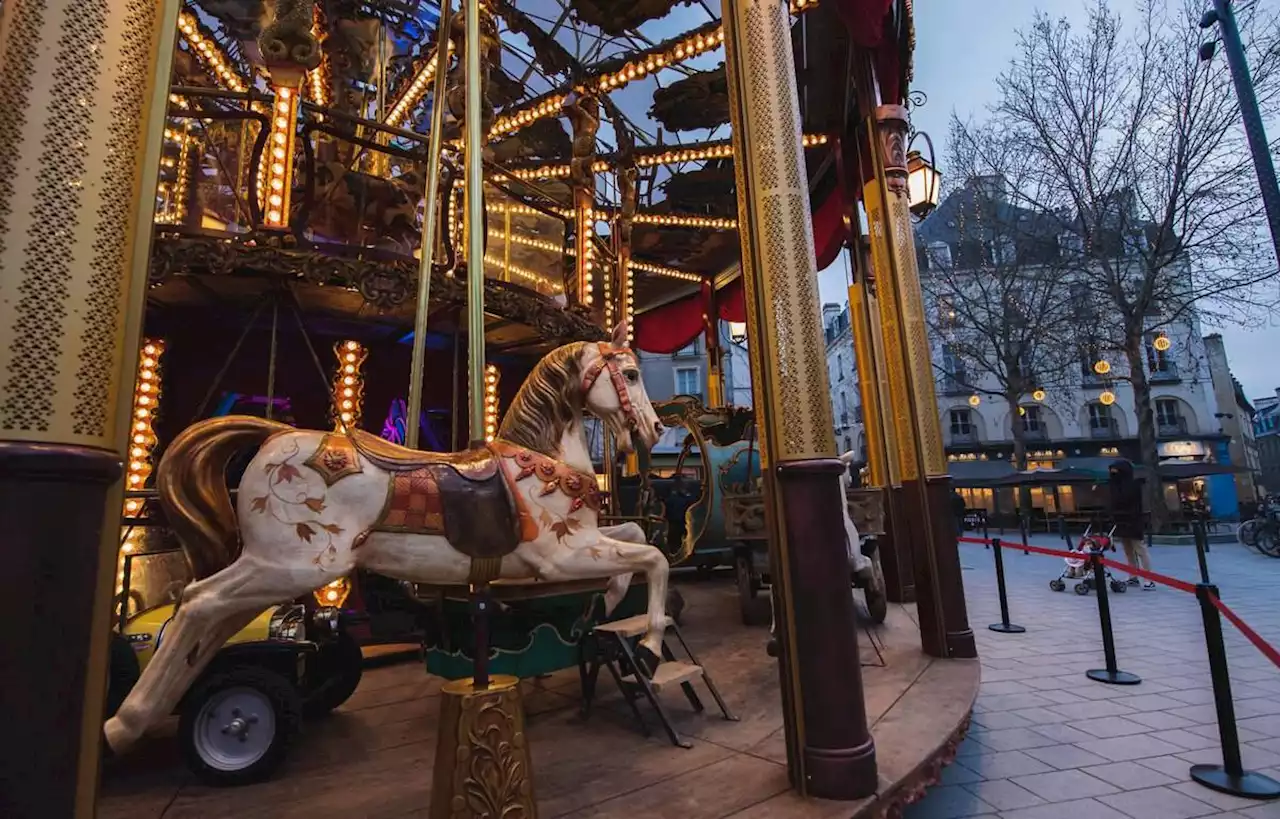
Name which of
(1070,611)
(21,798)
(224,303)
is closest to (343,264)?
(224,303)

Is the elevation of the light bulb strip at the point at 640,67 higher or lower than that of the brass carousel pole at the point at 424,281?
higher

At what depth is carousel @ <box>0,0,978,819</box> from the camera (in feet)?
4.68

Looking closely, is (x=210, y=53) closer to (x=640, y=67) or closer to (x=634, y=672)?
(x=640, y=67)

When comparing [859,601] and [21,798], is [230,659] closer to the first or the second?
[21,798]

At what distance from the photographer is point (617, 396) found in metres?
3.59

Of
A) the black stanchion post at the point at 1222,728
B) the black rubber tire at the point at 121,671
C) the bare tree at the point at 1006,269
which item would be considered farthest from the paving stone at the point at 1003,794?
the bare tree at the point at 1006,269

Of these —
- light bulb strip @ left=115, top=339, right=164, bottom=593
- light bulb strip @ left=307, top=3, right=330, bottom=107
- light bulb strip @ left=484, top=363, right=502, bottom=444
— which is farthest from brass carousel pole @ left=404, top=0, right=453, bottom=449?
light bulb strip @ left=307, top=3, right=330, bottom=107

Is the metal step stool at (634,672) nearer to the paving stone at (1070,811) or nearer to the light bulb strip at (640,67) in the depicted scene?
the paving stone at (1070,811)

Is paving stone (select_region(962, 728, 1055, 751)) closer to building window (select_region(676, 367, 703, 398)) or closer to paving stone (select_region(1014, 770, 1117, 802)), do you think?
paving stone (select_region(1014, 770, 1117, 802))

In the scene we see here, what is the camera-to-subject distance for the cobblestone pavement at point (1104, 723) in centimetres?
302

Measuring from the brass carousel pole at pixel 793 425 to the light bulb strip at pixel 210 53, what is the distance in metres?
6.81

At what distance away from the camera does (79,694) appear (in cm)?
129

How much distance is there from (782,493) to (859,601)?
19.1 feet

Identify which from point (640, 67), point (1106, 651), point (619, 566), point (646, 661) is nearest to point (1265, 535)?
point (1106, 651)
